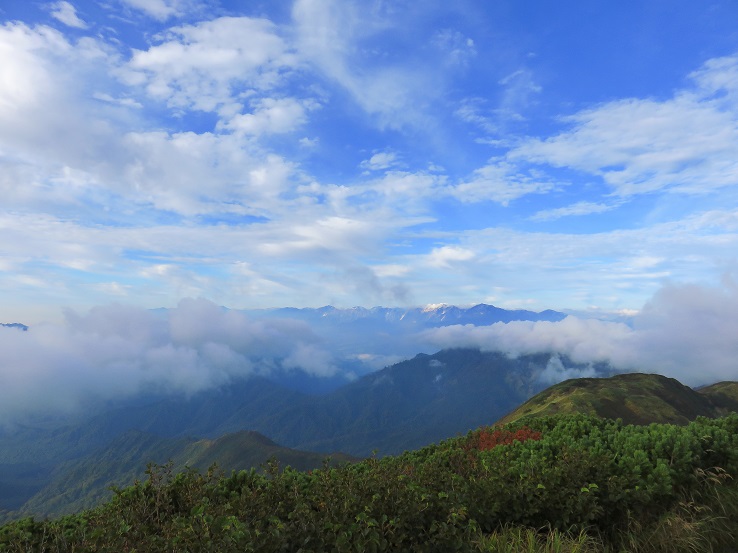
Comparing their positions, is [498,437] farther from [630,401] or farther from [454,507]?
[630,401]

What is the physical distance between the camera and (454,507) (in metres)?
6.68

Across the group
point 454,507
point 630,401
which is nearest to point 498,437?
point 454,507

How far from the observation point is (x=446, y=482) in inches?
319

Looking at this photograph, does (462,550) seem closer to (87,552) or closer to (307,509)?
(307,509)

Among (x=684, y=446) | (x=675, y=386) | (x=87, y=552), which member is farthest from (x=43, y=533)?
(x=675, y=386)

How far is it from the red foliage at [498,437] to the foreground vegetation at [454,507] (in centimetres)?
387

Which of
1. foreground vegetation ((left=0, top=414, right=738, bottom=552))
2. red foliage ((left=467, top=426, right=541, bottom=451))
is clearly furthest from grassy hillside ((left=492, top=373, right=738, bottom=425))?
foreground vegetation ((left=0, top=414, right=738, bottom=552))

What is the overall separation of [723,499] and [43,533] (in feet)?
40.7

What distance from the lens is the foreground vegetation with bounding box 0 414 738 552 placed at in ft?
18.1

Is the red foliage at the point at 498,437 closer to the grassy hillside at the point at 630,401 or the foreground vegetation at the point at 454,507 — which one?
the foreground vegetation at the point at 454,507

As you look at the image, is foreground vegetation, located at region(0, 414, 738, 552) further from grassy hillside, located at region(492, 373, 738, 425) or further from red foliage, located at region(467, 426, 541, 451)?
grassy hillside, located at region(492, 373, 738, 425)

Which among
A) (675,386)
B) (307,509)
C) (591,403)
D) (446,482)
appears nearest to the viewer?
(307,509)

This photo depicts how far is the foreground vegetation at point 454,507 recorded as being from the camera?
Result: 552 cm

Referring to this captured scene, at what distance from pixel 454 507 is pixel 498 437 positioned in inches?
428
